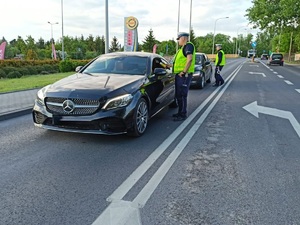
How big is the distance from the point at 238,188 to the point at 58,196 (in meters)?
2.06

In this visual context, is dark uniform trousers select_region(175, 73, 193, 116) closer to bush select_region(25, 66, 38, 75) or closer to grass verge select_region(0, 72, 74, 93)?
grass verge select_region(0, 72, 74, 93)

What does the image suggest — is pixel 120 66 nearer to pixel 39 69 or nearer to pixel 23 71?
pixel 23 71

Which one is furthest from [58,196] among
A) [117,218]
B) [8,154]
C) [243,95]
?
[243,95]

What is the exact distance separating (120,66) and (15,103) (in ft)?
11.7

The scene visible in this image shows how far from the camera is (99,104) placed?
461 centimetres

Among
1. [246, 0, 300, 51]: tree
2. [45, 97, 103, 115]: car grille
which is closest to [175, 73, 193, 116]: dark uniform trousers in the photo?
[45, 97, 103, 115]: car grille

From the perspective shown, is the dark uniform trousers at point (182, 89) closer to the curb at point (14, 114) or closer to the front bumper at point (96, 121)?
the front bumper at point (96, 121)

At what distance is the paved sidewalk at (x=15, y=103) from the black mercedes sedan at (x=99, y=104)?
1.97 metres

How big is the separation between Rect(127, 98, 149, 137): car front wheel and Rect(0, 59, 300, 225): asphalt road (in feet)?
0.46

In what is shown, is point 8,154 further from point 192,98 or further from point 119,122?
point 192,98

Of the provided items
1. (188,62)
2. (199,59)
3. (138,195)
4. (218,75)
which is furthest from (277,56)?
(138,195)

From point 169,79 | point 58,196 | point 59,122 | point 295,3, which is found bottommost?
point 58,196

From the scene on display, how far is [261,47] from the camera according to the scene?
487 feet

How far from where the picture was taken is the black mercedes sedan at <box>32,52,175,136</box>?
462 cm
